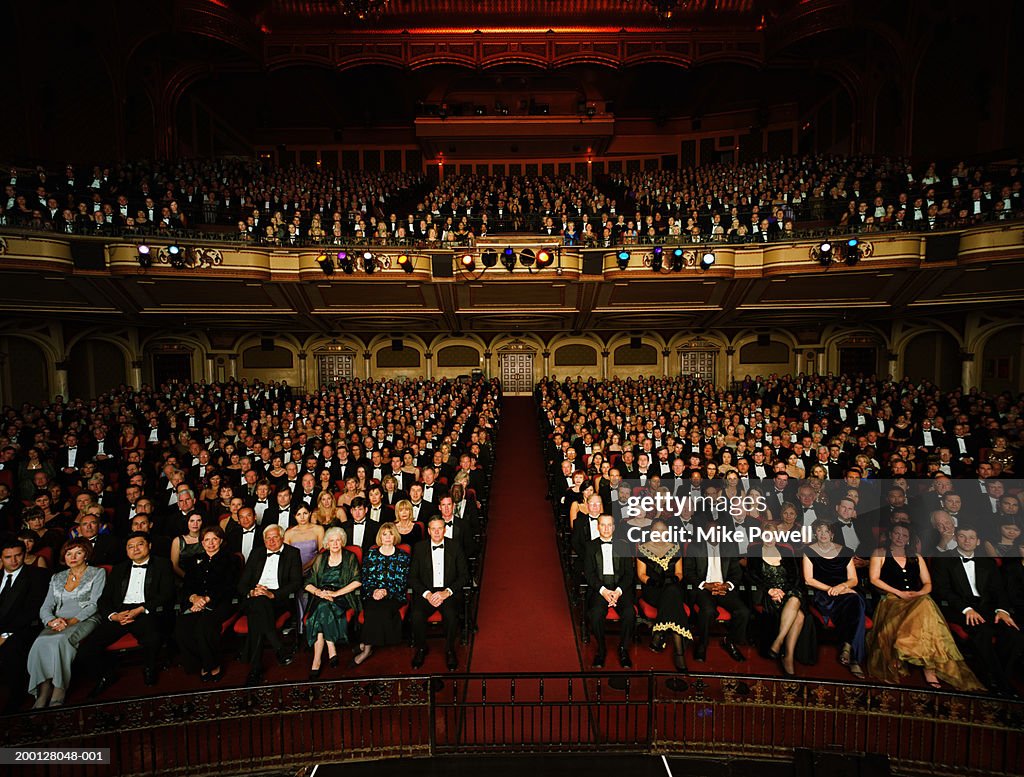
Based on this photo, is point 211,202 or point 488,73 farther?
point 488,73

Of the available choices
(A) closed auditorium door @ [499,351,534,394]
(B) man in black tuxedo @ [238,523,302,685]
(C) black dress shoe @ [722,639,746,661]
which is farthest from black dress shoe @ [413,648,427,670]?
(A) closed auditorium door @ [499,351,534,394]

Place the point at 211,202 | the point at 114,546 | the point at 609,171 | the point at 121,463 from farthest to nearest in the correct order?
the point at 609,171 < the point at 211,202 < the point at 121,463 < the point at 114,546

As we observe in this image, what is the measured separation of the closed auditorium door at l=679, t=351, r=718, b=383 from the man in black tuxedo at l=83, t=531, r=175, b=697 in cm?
1687

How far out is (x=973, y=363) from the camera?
Result: 13.4 meters

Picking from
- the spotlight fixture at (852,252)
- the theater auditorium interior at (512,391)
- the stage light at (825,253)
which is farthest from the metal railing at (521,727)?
the spotlight fixture at (852,252)

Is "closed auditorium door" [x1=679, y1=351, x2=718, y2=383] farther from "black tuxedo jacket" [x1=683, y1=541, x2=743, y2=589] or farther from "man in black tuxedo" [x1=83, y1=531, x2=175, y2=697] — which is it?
"man in black tuxedo" [x1=83, y1=531, x2=175, y2=697]

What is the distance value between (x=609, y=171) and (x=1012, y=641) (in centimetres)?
1988

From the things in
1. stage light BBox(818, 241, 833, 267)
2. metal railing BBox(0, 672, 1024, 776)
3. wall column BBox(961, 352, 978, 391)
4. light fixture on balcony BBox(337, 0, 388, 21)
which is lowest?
metal railing BBox(0, 672, 1024, 776)

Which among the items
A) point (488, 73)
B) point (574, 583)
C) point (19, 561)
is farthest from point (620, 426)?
point (488, 73)

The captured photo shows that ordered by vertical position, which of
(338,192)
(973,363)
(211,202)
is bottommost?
(973,363)

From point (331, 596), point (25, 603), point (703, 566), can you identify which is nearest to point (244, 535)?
point (331, 596)

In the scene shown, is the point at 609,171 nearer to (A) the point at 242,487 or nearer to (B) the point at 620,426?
(B) the point at 620,426

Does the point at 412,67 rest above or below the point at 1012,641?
above

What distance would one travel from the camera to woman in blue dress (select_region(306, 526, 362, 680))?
13.3 feet
